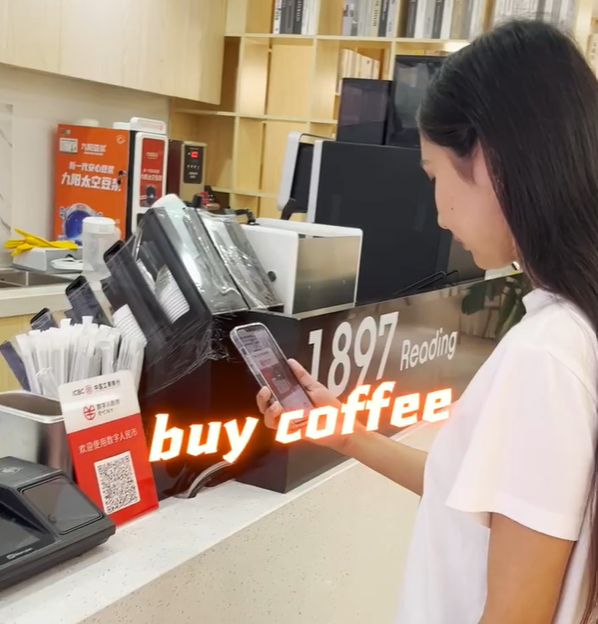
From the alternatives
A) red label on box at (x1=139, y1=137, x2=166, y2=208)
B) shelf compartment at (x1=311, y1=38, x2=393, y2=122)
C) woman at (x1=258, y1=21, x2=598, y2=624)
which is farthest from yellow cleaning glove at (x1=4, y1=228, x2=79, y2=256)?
woman at (x1=258, y1=21, x2=598, y2=624)

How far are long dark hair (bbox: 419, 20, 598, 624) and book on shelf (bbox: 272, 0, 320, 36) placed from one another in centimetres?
348

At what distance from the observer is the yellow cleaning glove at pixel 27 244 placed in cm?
326

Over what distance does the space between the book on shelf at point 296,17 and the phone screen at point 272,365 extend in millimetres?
3305

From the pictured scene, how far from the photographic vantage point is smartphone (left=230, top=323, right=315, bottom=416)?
0.93m

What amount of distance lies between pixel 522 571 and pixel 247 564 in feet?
1.41

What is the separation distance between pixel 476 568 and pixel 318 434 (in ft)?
1.10

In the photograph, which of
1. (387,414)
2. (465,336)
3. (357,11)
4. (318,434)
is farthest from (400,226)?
(357,11)

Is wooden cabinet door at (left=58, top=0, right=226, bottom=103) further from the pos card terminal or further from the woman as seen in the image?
the woman

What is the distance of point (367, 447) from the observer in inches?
40.6

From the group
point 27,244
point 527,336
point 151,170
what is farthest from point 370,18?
point 527,336

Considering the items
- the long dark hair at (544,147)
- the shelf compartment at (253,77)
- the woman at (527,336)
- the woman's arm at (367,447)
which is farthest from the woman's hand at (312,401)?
the shelf compartment at (253,77)

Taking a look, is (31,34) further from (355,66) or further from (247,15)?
(355,66)

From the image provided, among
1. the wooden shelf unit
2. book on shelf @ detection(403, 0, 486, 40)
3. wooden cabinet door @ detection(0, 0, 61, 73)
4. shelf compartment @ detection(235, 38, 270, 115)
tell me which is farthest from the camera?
shelf compartment @ detection(235, 38, 270, 115)

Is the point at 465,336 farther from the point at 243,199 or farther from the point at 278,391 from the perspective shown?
the point at 243,199
